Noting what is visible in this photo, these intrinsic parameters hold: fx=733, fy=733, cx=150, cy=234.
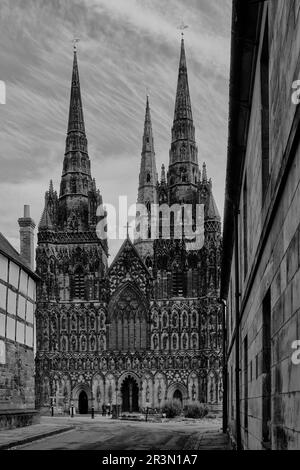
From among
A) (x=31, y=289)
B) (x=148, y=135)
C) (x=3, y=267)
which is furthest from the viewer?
(x=148, y=135)

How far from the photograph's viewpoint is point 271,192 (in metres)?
7.77

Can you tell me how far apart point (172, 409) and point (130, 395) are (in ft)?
31.7

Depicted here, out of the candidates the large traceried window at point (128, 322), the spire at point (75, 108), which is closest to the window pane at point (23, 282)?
the large traceried window at point (128, 322)

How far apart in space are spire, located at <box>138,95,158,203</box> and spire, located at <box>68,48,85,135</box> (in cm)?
1288

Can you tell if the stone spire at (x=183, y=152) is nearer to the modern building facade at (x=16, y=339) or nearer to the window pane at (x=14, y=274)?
the modern building facade at (x=16, y=339)

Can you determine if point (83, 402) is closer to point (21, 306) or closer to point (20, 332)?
point (20, 332)

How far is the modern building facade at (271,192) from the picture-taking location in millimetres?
6014

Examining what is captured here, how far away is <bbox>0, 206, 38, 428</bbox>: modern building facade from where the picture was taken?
28.8 m

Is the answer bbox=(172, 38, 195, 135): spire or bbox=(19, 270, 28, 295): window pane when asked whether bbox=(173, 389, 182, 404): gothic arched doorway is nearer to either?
bbox=(172, 38, 195, 135): spire

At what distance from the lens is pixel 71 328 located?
6756cm

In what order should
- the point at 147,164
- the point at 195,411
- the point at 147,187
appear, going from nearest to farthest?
the point at 195,411 < the point at 147,187 < the point at 147,164

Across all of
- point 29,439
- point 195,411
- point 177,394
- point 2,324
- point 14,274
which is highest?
point 14,274

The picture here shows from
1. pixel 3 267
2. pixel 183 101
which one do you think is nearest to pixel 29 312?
pixel 3 267
